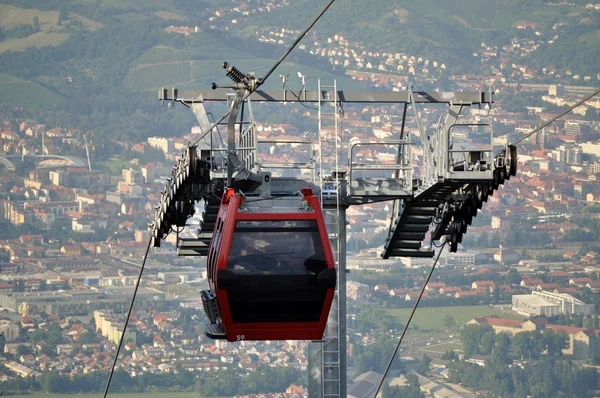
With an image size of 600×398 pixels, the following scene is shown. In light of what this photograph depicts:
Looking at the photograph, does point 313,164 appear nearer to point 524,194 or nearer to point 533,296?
point 533,296

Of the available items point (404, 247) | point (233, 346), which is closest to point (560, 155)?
point (233, 346)

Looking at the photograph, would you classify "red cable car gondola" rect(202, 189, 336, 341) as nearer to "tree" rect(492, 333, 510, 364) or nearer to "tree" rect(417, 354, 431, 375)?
"tree" rect(417, 354, 431, 375)

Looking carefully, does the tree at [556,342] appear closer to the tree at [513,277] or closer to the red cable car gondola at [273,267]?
the tree at [513,277]

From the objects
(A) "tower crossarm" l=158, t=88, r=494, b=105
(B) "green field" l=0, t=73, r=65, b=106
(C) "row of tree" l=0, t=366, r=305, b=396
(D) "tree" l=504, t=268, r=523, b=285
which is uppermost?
(A) "tower crossarm" l=158, t=88, r=494, b=105

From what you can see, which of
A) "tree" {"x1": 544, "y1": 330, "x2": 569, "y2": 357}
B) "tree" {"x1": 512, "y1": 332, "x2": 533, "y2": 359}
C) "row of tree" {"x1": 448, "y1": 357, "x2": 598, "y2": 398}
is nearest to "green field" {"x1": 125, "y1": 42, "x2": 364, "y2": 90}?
"tree" {"x1": 512, "y1": 332, "x2": 533, "y2": 359}

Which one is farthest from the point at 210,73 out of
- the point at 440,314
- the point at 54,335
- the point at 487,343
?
the point at 487,343

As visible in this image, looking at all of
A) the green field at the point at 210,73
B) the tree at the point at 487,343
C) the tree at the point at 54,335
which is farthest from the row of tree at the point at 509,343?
the green field at the point at 210,73

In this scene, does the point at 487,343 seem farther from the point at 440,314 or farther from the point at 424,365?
the point at 424,365
